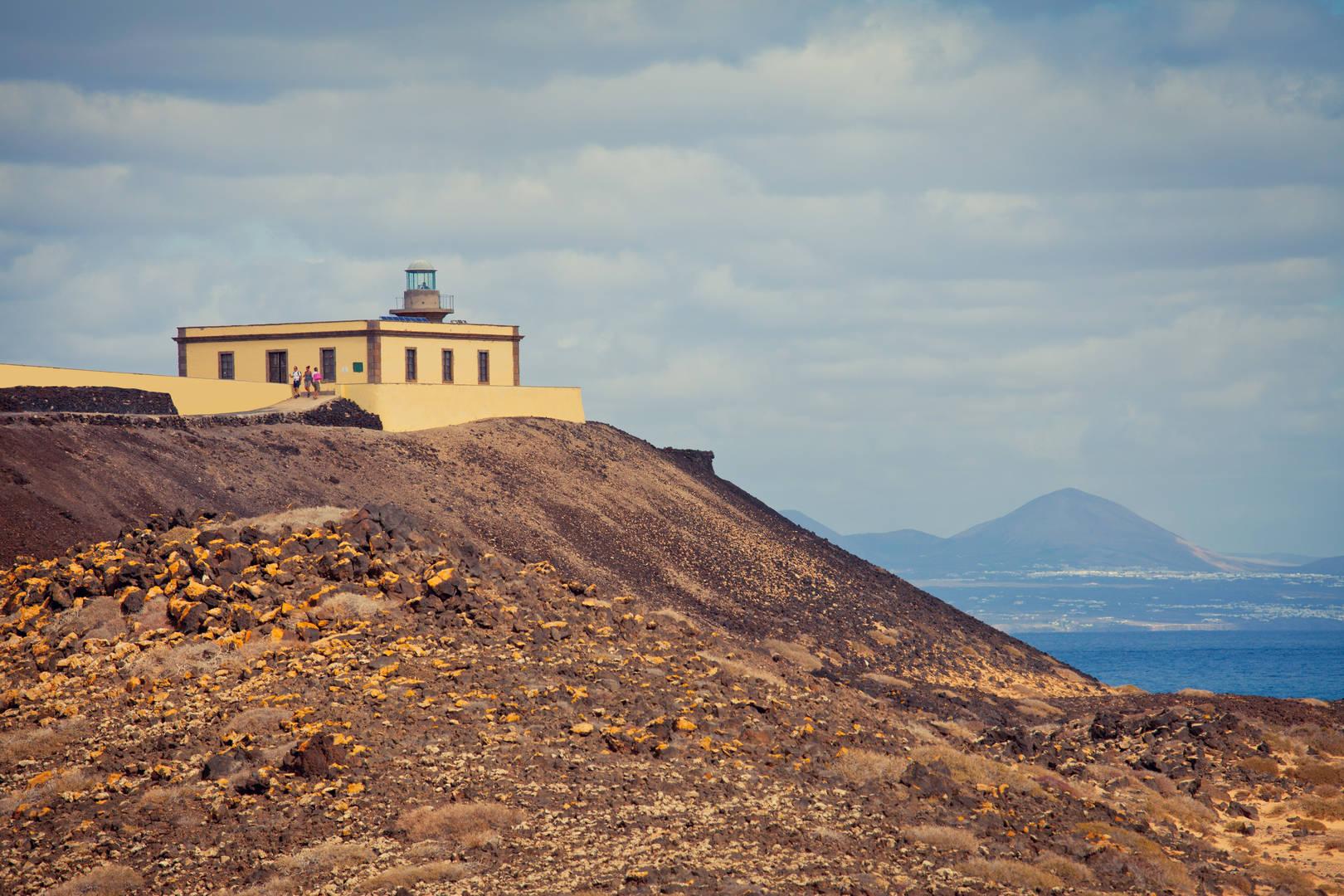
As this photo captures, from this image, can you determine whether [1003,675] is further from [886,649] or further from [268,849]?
[268,849]

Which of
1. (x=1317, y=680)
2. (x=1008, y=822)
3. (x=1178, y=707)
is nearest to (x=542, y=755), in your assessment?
(x=1008, y=822)

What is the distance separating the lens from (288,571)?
84.7ft

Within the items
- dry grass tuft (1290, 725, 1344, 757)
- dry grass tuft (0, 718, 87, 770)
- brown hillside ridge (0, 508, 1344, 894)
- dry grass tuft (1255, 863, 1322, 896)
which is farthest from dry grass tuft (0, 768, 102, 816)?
dry grass tuft (1290, 725, 1344, 757)

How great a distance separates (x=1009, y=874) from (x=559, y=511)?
111 ft

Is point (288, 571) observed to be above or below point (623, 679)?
above

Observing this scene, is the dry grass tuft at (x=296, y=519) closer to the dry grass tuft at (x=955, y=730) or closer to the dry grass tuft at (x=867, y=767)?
the dry grass tuft at (x=867, y=767)

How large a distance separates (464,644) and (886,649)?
2631 cm

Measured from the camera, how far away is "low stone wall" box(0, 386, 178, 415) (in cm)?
4491

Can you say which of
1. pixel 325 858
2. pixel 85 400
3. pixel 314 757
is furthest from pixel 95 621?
pixel 85 400

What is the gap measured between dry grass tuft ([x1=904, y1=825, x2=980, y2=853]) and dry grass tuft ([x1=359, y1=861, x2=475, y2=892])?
6.32 metres

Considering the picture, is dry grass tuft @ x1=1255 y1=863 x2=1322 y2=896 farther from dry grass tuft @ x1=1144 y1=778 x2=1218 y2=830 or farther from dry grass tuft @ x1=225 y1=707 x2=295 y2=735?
dry grass tuft @ x1=225 y1=707 x2=295 y2=735

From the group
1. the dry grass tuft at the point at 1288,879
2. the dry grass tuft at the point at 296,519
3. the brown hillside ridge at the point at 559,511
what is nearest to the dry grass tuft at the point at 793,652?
the brown hillside ridge at the point at 559,511

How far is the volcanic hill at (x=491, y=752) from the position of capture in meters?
18.1

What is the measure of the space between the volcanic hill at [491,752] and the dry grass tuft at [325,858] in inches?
1.4
